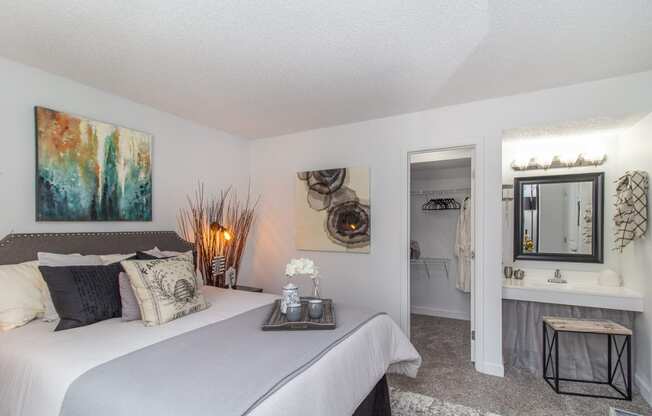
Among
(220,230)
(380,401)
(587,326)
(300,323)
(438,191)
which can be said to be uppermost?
(438,191)

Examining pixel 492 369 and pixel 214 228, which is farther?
pixel 214 228

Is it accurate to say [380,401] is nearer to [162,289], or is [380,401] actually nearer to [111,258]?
[162,289]

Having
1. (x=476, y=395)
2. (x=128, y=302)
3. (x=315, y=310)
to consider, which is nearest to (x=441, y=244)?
(x=476, y=395)

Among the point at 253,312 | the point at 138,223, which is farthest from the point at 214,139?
the point at 253,312

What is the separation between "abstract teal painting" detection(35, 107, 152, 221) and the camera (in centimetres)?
236

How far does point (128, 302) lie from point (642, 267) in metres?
3.73

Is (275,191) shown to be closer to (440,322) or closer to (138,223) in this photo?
(138,223)

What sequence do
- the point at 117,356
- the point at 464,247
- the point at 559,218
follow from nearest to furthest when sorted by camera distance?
the point at 117,356 < the point at 559,218 < the point at 464,247

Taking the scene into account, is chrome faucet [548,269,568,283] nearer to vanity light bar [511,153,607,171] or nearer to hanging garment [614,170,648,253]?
hanging garment [614,170,648,253]

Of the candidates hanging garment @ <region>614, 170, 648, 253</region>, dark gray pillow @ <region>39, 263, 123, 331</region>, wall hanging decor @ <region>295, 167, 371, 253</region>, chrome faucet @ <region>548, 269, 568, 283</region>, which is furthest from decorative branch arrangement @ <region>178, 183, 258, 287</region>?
hanging garment @ <region>614, 170, 648, 253</region>

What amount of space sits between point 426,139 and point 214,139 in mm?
2359

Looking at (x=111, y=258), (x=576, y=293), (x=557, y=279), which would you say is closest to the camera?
(x=111, y=258)

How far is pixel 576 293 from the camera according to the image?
2762mm

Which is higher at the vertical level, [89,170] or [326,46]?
[326,46]
